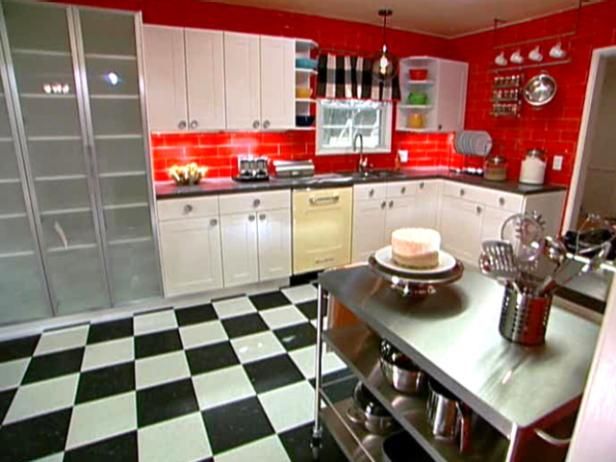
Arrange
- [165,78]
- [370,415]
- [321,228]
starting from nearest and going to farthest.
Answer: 1. [370,415]
2. [165,78]
3. [321,228]

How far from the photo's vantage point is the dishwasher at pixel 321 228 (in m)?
3.46

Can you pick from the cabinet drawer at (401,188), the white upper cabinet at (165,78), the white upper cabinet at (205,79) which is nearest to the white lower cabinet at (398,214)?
the cabinet drawer at (401,188)

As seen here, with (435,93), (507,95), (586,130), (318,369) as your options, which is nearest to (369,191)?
(435,93)

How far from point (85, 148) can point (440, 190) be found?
10.5 feet

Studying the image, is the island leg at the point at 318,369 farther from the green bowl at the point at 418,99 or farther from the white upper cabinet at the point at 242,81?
the green bowl at the point at 418,99

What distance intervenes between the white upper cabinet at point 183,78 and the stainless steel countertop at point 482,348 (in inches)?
85.6

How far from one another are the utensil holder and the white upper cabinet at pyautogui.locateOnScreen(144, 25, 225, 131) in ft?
8.84

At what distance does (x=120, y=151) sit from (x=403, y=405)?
254 cm

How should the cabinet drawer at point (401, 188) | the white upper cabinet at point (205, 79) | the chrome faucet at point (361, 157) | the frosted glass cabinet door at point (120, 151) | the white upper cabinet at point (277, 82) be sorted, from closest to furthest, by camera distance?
the frosted glass cabinet door at point (120, 151) < the white upper cabinet at point (205, 79) < the white upper cabinet at point (277, 82) < the cabinet drawer at point (401, 188) < the chrome faucet at point (361, 157)

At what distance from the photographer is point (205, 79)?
3.09m

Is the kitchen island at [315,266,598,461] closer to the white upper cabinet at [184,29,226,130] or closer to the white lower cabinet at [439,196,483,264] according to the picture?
the white upper cabinet at [184,29,226,130]

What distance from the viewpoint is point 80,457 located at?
178cm

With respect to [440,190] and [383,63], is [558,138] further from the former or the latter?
[383,63]

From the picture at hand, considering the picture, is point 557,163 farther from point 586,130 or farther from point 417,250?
point 417,250
